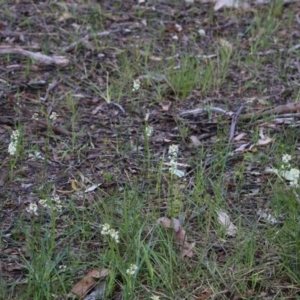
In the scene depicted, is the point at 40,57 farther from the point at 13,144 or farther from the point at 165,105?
the point at 13,144

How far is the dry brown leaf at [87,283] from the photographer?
3.01m

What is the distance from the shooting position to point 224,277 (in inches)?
121

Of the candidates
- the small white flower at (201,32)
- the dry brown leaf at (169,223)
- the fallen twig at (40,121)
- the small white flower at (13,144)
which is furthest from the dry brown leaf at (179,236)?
the small white flower at (201,32)

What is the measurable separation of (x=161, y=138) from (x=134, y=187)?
2.22 ft

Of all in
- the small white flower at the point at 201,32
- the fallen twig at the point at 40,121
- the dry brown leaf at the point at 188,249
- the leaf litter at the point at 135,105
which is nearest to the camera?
the dry brown leaf at the point at 188,249

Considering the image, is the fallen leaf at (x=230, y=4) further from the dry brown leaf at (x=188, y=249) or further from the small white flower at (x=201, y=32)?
the dry brown leaf at (x=188, y=249)

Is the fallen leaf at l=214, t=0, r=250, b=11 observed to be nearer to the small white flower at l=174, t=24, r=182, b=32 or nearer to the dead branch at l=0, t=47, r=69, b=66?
the small white flower at l=174, t=24, r=182, b=32

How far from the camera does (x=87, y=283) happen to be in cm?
303

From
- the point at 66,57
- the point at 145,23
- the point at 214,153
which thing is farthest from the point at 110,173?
the point at 145,23

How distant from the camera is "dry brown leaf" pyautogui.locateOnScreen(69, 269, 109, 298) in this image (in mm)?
3008

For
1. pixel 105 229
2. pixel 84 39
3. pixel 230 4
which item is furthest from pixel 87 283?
pixel 230 4

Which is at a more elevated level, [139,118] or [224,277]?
[224,277]

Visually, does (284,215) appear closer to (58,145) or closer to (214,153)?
(214,153)

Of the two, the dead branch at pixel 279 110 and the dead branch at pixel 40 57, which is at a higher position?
the dead branch at pixel 279 110
